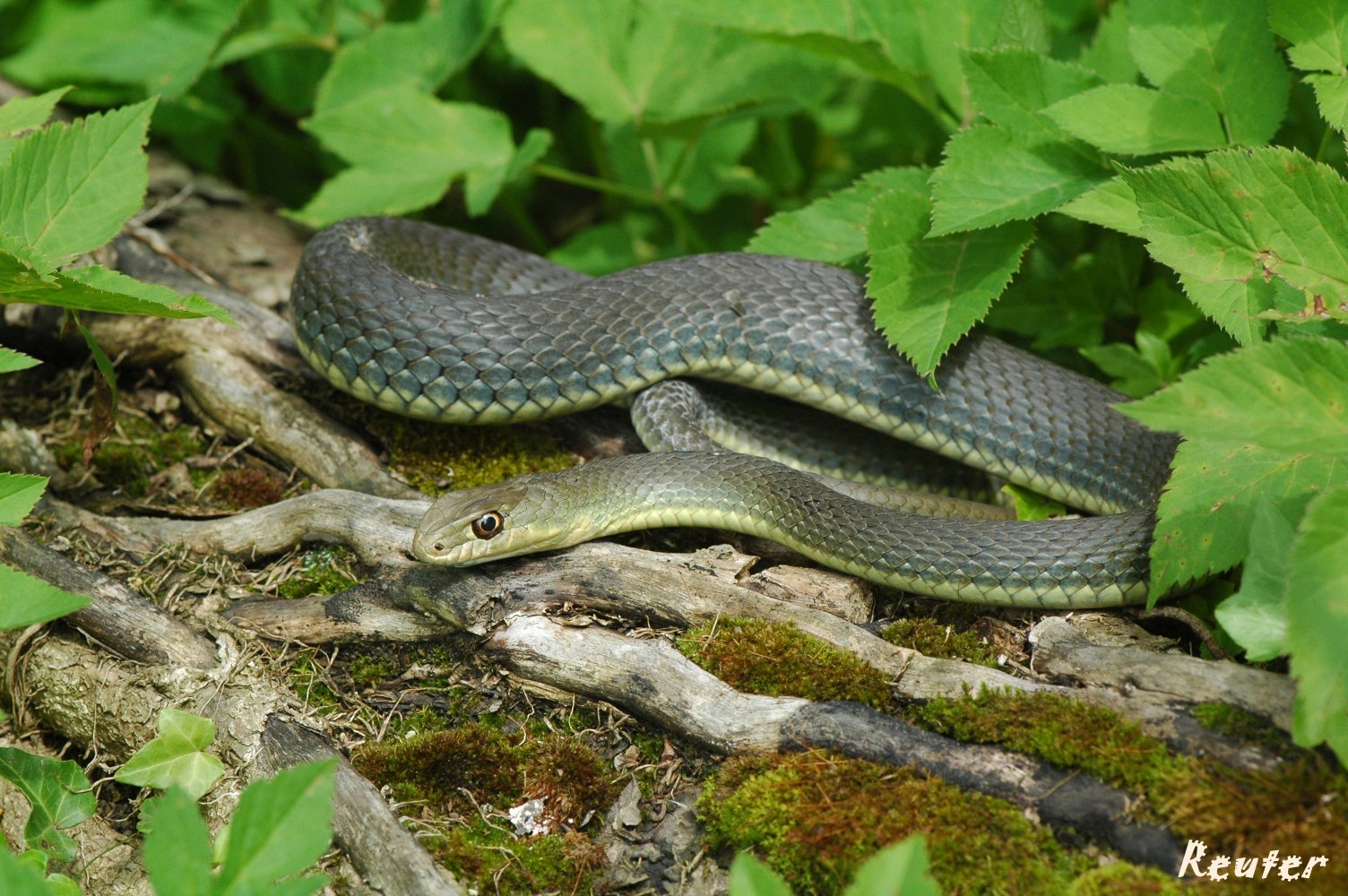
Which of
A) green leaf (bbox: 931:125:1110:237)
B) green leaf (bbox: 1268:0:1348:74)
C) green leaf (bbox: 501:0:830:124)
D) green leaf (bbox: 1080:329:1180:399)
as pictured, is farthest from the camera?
green leaf (bbox: 501:0:830:124)

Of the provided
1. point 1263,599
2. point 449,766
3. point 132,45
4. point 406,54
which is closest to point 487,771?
point 449,766

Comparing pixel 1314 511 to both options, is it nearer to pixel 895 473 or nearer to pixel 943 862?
pixel 943 862

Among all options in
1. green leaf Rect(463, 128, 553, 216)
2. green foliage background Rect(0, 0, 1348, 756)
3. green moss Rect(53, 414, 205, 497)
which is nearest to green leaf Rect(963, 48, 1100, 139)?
green foliage background Rect(0, 0, 1348, 756)

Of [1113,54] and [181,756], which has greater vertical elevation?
[1113,54]

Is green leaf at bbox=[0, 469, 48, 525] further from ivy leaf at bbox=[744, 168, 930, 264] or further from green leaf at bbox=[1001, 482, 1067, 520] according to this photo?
green leaf at bbox=[1001, 482, 1067, 520]

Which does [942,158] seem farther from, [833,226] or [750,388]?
[750,388]

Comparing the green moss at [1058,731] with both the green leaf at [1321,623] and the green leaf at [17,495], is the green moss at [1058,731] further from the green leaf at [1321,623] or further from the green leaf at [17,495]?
the green leaf at [17,495]

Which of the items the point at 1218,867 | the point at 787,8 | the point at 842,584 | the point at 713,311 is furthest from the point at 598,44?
the point at 1218,867

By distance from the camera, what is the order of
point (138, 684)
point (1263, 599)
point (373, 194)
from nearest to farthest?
point (1263, 599)
point (138, 684)
point (373, 194)
